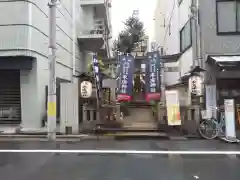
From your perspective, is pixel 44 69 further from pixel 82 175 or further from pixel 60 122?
pixel 82 175

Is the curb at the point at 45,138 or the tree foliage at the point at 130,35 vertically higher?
the tree foliage at the point at 130,35

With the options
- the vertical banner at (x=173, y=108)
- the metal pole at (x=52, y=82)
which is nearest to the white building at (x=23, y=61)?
the metal pole at (x=52, y=82)

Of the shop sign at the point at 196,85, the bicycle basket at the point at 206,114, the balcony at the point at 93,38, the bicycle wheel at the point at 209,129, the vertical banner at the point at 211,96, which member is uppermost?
the balcony at the point at 93,38

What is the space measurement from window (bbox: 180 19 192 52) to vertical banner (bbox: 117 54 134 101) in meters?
4.64

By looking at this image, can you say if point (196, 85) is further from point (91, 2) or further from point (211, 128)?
point (91, 2)

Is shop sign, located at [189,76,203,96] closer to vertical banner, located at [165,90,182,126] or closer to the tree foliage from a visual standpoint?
vertical banner, located at [165,90,182,126]

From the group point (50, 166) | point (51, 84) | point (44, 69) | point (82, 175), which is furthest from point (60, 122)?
point (82, 175)

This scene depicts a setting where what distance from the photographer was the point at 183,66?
21797mm

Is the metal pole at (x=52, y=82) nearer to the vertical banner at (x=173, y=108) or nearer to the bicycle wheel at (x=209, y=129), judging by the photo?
the vertical banner at (x=173, y=108)

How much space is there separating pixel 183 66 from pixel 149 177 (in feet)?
48.1

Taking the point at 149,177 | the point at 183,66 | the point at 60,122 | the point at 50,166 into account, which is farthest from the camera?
the point at 183,66

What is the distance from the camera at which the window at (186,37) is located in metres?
20.1

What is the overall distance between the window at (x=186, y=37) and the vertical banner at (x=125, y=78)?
4.64 metres

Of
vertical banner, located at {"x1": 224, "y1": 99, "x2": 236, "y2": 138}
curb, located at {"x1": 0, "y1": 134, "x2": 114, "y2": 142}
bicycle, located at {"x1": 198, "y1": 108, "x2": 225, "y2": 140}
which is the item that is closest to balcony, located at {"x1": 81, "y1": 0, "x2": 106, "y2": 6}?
curb, located at {"x1": 0, "y1": 134, "x2": 114, "y2": 142}
